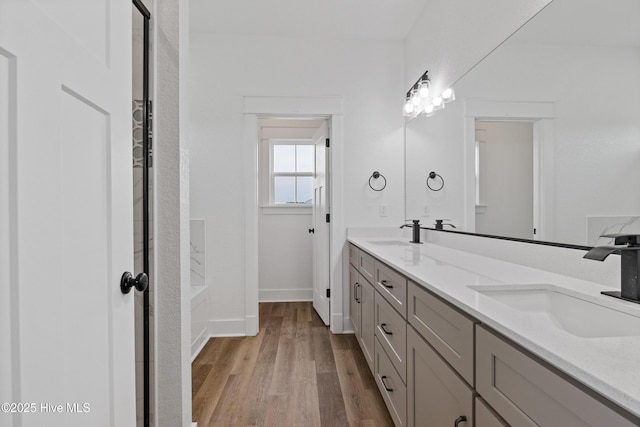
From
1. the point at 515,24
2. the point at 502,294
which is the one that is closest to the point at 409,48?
the point at 515,24

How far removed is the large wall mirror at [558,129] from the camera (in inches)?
41.8

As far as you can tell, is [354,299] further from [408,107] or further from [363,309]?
[408,107]

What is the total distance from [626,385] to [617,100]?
1.02 m

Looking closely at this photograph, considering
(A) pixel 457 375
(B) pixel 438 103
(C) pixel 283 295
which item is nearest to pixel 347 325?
(C) pixel 283 295

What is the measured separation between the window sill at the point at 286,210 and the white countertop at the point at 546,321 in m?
2.56

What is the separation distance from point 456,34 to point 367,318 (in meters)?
2.00

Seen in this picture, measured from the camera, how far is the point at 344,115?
10.0 ft

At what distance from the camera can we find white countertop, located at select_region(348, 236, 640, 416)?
0.51 m

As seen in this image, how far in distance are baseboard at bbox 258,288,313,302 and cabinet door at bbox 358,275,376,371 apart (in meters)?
1.69

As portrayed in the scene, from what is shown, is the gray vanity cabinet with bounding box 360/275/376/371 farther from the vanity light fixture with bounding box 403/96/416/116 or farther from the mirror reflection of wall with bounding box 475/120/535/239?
the vanity light fixture with bounding box 403/96/416/116

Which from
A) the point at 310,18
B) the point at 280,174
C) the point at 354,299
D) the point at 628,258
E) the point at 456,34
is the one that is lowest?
the point at 354,299

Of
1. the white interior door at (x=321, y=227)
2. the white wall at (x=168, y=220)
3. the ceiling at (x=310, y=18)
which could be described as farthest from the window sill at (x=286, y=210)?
the white wall at (x=168, y=220)

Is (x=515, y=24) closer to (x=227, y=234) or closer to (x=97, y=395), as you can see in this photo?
(x=97, y=395)

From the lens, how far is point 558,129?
1309mm
